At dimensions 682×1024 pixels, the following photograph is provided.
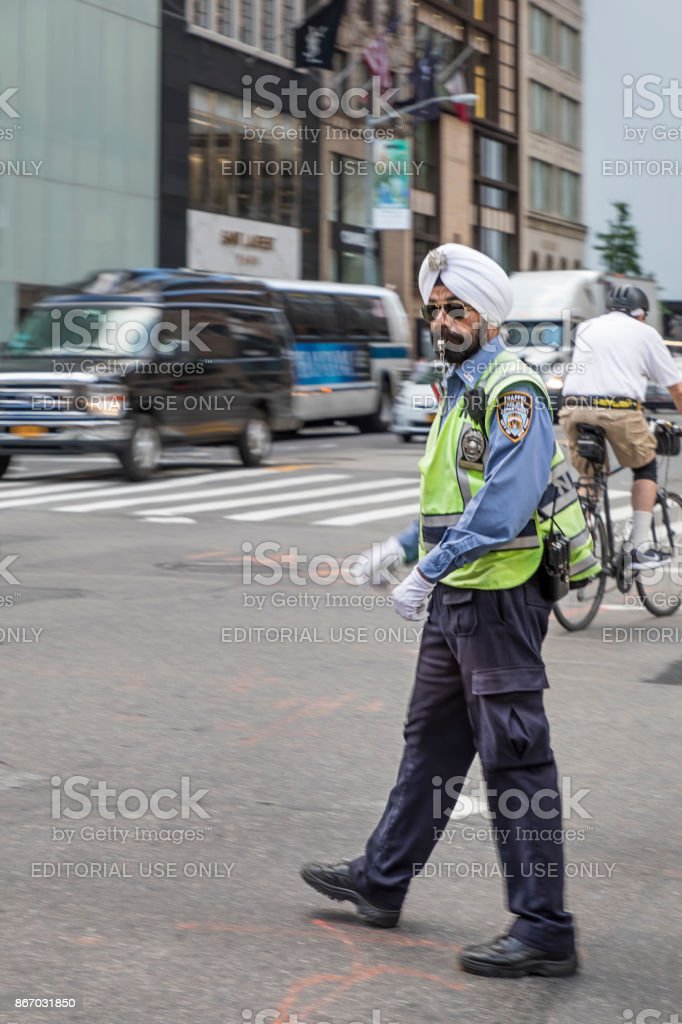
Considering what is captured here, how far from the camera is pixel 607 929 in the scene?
4.54 meters

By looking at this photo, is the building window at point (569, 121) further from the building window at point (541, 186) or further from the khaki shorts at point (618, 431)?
the khaki shorts at point (618, 431)

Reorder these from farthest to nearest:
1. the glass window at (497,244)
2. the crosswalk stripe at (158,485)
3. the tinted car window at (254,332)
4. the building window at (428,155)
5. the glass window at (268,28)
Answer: the glass window at (497,244), the building window at (428,155), the glass window at (268,28), the tinted car window at (254,332), the crosswalk stripe at (158,485)

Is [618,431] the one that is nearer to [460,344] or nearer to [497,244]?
[460,344]

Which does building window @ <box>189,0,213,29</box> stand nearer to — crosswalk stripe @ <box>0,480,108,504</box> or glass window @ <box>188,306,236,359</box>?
glass window @ <box>188,306,236,359</box>

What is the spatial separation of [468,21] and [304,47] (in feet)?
69.4

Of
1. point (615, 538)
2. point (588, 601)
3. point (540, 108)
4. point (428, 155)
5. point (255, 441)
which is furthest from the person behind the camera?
point (540, 108)

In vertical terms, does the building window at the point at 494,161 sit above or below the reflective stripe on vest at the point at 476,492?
above

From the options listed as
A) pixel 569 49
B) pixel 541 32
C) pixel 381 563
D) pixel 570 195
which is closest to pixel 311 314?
pixel 381 563

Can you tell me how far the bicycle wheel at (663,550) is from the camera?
33.2 ft

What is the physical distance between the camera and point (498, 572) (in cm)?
427

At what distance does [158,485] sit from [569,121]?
61.1m

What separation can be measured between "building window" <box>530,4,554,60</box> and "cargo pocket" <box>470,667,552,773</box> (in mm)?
70055

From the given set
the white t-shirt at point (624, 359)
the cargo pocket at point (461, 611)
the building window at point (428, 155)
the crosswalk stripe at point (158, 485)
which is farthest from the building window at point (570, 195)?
the cargo pocket at point (461, 611)

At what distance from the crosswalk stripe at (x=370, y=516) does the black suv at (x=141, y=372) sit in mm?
3922
